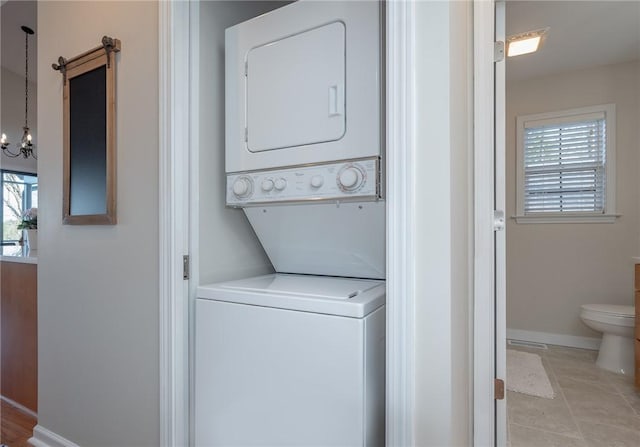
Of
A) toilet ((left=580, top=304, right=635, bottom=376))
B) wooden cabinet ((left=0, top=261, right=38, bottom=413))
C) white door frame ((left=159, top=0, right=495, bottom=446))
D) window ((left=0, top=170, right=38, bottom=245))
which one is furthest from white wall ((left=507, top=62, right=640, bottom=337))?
window ((left=0, top=170, right=38, bottom=245))

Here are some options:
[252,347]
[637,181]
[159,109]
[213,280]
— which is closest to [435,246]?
[252,347]

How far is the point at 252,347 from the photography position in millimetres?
1115

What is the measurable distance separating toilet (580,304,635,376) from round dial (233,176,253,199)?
9.94ft

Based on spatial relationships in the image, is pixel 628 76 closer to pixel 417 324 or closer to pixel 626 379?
pixel 626 379

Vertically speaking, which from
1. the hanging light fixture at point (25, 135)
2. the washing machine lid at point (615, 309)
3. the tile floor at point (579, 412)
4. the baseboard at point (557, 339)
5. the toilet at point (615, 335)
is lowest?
the tile floor at point (579, 412)

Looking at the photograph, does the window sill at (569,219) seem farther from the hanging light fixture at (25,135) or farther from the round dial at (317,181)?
the hanging light fixture at (25,135)

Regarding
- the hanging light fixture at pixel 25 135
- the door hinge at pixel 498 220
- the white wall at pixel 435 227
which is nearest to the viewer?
the white wall at pixel 435 227

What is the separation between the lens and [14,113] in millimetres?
5160

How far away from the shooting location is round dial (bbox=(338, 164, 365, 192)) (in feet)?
3.67

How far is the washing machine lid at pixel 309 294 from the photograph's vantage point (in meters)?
0.98

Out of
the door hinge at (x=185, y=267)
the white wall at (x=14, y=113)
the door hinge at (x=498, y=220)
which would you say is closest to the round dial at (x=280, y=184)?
the door hinge at (x=185, y=267)

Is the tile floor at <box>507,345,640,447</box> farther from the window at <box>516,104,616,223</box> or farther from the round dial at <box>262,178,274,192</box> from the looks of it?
the round dial at <box>262,178,274,192</box>

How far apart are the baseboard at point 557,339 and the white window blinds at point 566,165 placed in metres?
1.20

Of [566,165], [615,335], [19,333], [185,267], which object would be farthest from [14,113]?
[615,335]
